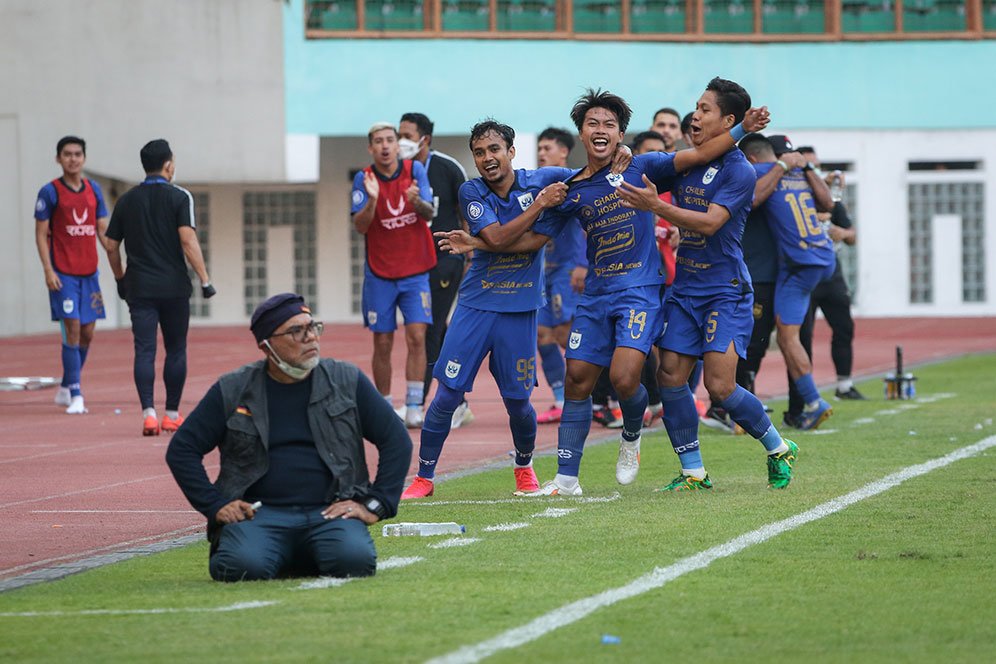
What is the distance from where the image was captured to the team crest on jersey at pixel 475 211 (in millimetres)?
10375

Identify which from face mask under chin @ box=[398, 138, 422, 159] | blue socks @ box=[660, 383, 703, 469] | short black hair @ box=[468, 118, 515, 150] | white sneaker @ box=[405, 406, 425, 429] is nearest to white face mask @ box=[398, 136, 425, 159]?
face mask under chin @ box=[398, 138, 422, 159]

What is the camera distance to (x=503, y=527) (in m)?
9.15

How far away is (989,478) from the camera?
35.4 feet

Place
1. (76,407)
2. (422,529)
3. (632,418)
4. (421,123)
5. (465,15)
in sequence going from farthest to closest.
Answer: (465,15) → (76,407) → (421,123) → (632,418) → (422,529)

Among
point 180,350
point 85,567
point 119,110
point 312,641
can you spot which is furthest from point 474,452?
point 119,110

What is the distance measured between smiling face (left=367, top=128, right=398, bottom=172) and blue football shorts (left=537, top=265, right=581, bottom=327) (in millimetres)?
1697

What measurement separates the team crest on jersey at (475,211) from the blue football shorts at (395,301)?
4.51 m

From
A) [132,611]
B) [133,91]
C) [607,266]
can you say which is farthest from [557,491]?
[133,91]

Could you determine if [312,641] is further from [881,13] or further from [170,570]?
[881,13]

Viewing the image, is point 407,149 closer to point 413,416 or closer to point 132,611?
point 413,416

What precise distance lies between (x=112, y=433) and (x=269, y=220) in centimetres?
2557

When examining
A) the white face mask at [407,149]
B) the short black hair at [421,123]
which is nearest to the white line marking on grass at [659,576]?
the white face mask at [407,149]

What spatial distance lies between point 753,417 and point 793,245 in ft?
13.8

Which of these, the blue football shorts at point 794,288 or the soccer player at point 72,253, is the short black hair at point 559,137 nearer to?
the blue football shorts at point 794,288
